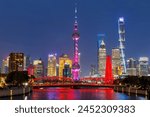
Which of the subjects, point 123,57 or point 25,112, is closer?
point 25,112

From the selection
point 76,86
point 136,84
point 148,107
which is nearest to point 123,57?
point 76,86

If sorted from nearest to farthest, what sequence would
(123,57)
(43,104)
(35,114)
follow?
(35,114) → (43,104) → (123,57)

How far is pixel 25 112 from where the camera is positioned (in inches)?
112

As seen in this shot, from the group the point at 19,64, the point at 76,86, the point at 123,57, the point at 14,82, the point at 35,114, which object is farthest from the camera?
the point at 123,57

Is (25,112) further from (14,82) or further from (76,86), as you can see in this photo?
(76,86)

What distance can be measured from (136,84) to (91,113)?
5327cm

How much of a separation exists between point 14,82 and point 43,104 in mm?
51847

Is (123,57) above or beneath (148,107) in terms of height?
above

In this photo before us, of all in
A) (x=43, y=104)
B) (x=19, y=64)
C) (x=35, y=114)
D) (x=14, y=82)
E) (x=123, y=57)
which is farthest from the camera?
(x=123, y=57)

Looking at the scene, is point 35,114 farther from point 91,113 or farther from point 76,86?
point 76,86

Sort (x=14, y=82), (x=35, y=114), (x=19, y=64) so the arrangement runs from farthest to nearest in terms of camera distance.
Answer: (x=19, y=64) < (x=14, y=82) < (x=35, y=114)

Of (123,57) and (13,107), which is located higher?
(123,57)

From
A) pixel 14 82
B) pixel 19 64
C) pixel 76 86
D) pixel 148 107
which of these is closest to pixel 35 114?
pixel 148 107

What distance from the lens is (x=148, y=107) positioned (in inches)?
117
